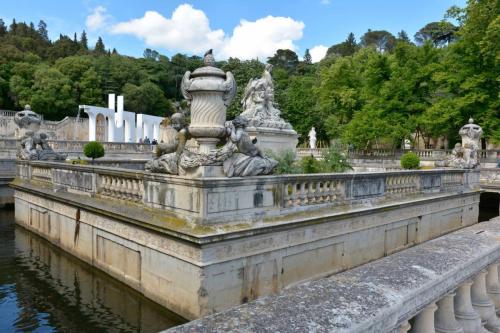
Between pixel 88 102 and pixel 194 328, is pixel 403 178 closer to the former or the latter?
pixel 194 328

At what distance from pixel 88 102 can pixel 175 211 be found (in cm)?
6191

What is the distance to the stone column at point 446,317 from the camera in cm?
306

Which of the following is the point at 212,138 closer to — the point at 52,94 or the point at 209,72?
the point at 209,72

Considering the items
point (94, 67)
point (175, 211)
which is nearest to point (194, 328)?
point (175, 211)

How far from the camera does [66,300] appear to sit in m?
8.00

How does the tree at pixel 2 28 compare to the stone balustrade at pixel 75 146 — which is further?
the tree at pixel 2 28

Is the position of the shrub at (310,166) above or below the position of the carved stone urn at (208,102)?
below

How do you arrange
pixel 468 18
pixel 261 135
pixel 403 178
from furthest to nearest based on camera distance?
pixel 468 18, pixel 261 135, pixel 403 178

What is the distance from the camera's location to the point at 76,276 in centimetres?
920

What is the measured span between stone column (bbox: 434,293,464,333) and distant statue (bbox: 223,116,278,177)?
4.37 m

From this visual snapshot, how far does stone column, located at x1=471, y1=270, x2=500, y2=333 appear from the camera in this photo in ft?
11.6

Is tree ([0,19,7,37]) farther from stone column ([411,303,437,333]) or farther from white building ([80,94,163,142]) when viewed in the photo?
stone column ([411,303,437,333])

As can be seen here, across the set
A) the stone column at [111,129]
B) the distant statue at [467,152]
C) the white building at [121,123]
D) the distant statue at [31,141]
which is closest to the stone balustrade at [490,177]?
the distant statue at [467,152]

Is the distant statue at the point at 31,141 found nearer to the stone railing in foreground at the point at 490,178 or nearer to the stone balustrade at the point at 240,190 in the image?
the stone balustrade at the point at 240,190
